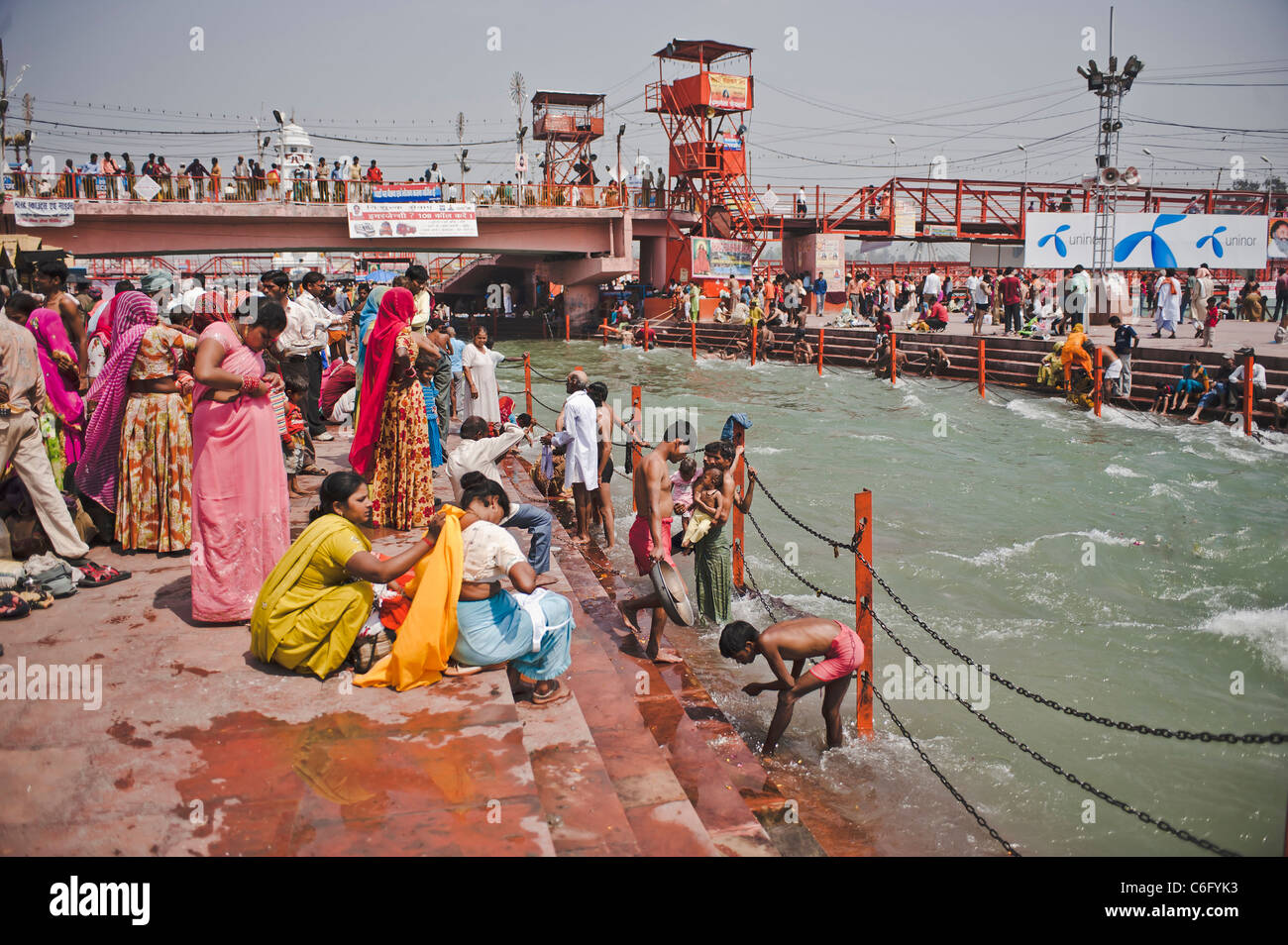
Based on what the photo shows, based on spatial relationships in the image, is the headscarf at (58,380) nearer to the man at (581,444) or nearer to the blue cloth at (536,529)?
the blue cloth at (536,529)

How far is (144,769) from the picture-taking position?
11.2 feet

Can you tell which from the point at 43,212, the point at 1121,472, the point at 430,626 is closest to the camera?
the point at 430,626

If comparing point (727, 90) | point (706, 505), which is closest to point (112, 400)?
point (706, 505)

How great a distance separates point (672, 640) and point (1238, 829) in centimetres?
364

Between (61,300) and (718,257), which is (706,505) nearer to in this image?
(61,300)

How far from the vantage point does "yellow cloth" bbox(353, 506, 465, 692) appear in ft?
13.7

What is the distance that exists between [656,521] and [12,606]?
12.0 feet

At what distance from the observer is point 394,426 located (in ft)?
20.6

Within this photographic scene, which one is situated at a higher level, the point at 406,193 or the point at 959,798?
the point at 406,193

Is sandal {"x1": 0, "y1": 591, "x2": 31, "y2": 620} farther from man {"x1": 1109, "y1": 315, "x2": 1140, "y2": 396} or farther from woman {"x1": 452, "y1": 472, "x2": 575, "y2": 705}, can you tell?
man {"x1": 1109, "y1": 315, "x2": 1140, "y2": 396}

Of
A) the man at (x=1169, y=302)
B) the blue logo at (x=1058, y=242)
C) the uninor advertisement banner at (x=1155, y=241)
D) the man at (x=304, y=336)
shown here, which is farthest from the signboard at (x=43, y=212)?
the man at (x=1169, y=302)

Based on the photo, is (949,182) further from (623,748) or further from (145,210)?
(623,748)

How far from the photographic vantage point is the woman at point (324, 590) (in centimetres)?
416

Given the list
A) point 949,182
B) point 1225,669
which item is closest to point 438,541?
point 1225,669
